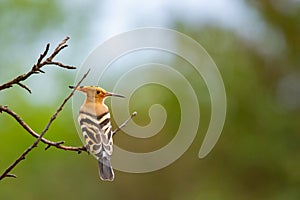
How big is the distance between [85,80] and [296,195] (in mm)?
5030

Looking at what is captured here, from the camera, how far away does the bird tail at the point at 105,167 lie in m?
0.68

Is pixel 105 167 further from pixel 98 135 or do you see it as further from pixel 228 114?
pixel 228 114

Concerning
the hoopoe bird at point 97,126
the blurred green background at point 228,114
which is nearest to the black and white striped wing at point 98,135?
the hoopoe bird at point 97,126

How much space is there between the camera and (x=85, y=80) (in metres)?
0.69

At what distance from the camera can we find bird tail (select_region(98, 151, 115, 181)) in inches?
26.6

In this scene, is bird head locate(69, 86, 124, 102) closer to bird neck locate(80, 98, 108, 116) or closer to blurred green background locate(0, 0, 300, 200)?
bird neck locate(80, 98, 108, 116)

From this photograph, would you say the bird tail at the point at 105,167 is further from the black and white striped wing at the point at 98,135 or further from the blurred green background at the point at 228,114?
the blurred green background at the point at 228,114

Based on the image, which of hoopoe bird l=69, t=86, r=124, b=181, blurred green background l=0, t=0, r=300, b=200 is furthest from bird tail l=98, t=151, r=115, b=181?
blurred green background l=0, t=0, r=300, b=200

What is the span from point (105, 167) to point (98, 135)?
1.3 inches

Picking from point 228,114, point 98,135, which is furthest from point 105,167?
point 228,114

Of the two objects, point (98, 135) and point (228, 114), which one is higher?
point (228, 114)

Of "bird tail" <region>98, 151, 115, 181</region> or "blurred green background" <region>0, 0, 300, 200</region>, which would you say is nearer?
"bird tail" <region>98, 151, 115, 181</region>

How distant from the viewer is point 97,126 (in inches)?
26.7

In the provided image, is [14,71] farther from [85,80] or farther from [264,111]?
[85,80]
